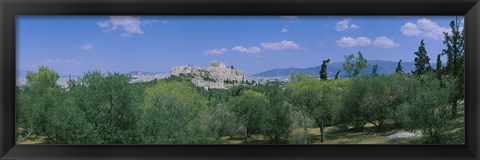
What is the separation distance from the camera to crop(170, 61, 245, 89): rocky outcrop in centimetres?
186

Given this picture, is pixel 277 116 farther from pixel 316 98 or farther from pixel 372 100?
pixel 372 100

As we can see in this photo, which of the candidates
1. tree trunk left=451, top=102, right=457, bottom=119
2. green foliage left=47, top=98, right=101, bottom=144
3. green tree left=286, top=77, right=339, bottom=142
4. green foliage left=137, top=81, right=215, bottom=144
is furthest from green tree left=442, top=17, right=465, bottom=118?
green foliage left=47, top=98, right=101, bottom=144

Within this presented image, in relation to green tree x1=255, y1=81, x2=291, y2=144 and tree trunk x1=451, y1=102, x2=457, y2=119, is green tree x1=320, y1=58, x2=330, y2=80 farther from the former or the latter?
tree trunk x1=451, y1=102, x2=457, y2=119

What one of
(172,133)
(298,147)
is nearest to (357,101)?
(298,147)

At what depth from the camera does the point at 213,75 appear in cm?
187

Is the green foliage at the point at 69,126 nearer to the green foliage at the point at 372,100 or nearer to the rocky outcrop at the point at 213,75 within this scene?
the rocky outcrop at the point at 213,75

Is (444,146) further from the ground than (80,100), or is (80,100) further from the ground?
(80,100)

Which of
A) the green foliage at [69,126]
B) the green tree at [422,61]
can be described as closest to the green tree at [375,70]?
the green tree at [422,61]

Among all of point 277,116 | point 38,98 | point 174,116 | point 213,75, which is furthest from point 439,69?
point 38,98

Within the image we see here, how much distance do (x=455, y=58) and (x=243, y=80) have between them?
2.61 feet

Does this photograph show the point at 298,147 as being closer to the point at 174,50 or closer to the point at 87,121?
the point at 174,50
